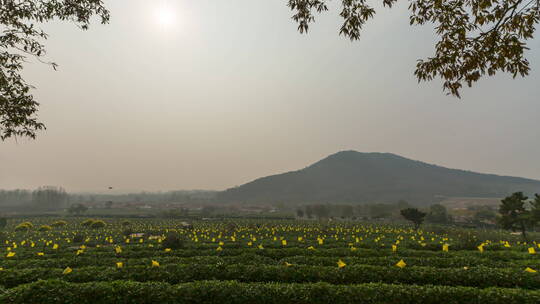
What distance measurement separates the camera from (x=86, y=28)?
1311cm

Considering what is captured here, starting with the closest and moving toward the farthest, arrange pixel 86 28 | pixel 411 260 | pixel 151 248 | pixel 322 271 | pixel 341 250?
pixel 86 28
pixel 322 271
pixel 411 260
pixel 341 250
pixel 151 248

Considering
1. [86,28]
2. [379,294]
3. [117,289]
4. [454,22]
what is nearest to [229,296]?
[117,289]

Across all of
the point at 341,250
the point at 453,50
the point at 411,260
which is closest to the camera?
the point at 453,50

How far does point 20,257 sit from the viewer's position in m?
22.9

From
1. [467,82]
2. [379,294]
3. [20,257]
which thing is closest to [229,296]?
[379,294]

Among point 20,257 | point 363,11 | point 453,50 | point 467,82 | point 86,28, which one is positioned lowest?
point 20,257

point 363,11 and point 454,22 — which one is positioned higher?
point 363,11

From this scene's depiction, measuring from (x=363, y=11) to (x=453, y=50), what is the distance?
2.77 metres

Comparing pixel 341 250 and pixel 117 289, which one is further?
pixel 341 250

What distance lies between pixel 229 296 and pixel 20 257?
2406cm

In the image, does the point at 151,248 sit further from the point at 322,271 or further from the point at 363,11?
the point at 363,11

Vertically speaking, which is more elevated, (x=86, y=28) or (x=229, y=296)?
(x=86, y=28)

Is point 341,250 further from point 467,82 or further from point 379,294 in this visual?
point 467,82

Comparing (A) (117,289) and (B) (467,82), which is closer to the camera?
(B) (467,82)
